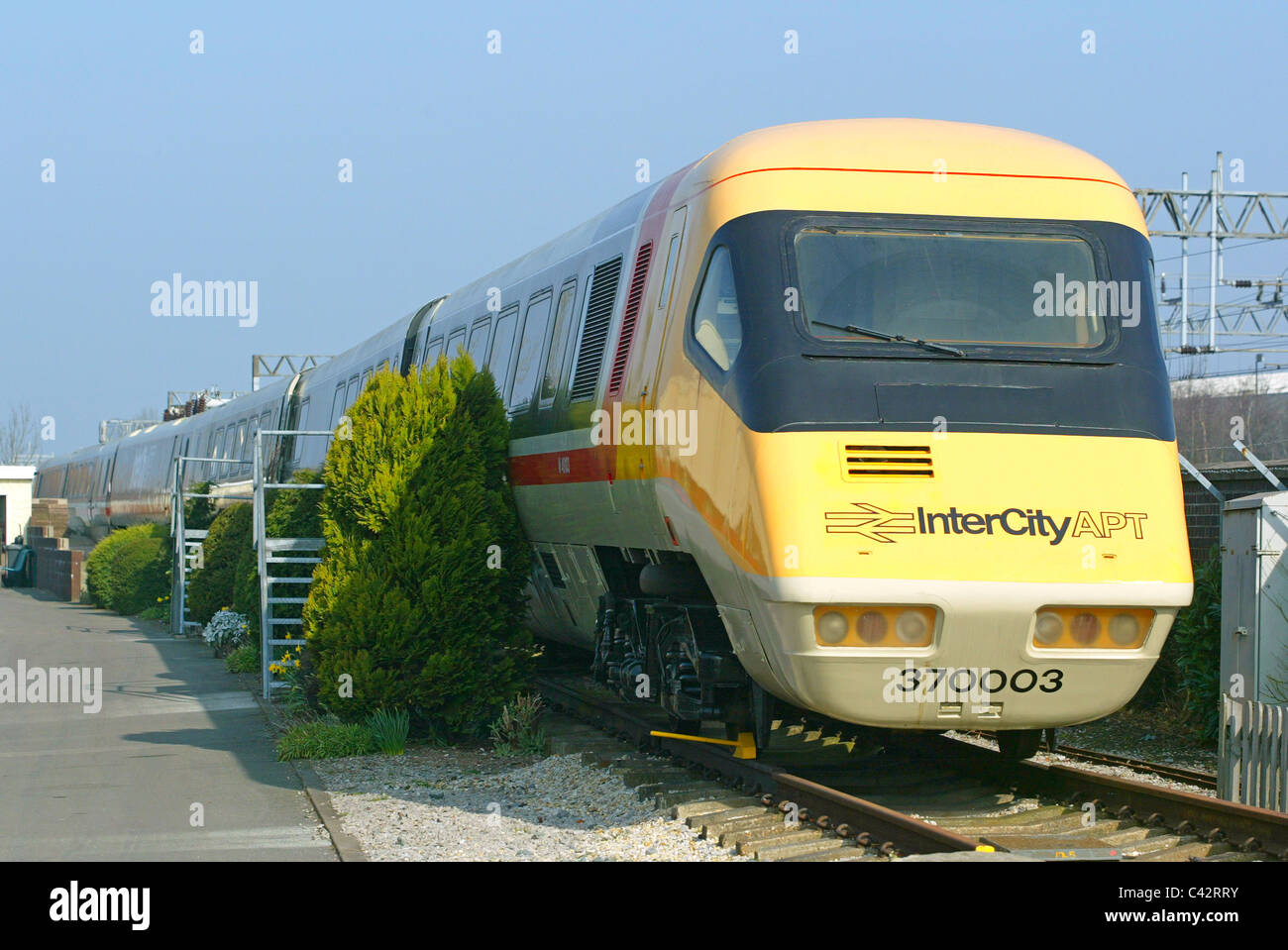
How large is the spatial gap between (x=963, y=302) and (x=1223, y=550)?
2.95m

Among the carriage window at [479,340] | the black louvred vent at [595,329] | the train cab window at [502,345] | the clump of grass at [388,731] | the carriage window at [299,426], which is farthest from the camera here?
the carriage window at [299,426]

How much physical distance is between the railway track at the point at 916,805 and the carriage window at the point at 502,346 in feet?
11.4

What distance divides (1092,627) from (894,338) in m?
1.74

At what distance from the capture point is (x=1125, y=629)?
7137 mm

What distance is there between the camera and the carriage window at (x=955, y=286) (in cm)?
768

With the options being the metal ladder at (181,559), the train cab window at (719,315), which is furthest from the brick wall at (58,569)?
the train cab window at (719,315)

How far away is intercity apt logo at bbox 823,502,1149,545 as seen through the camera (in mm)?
6949

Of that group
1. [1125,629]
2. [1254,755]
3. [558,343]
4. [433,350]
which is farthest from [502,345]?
[1254,755]

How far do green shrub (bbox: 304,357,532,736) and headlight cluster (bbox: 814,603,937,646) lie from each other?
4.46m

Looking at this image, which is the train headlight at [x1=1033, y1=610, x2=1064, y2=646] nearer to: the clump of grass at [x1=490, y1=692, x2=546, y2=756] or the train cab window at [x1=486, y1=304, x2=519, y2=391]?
the clump of grass at [x1=490, y1=692, x2=546, y2=756]

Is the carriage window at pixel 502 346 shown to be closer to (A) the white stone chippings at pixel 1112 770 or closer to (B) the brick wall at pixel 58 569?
(A) the white stone chippings at pixel 1112 770
